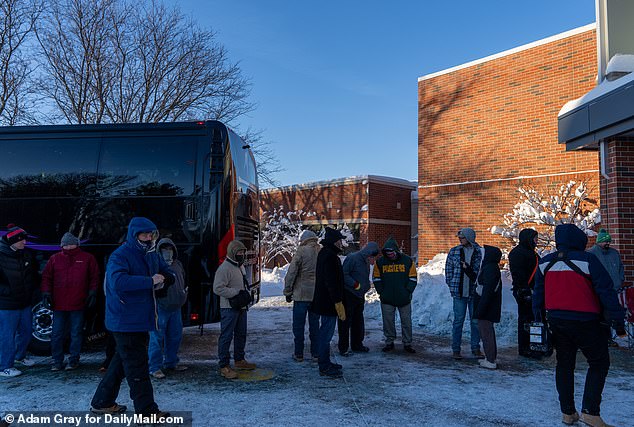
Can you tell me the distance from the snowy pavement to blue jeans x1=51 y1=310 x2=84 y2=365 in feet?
0.76

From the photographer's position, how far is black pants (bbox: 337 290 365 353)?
728 cm

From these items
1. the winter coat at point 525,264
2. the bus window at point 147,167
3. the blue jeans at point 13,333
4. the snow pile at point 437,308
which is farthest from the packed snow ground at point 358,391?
the bus window at point 147,167

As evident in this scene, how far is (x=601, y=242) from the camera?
7.64 m

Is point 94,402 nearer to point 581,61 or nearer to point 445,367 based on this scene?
point 445,367

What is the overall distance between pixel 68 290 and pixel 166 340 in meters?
1.51

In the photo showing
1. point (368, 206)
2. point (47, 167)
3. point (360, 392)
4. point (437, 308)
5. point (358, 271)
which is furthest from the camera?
point (368, 206)

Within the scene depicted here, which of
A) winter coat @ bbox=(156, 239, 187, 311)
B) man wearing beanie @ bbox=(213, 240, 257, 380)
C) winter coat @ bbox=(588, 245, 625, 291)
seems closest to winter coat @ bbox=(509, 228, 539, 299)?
winter coat @ bbox=(588, 245, 625, 291)

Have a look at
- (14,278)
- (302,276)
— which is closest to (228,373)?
(302,276)

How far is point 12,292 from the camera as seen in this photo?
20.0 ft

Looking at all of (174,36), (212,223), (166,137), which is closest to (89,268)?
(212,223)

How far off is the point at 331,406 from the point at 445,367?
235 centimetres

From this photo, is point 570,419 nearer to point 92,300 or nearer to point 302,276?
point 302,276

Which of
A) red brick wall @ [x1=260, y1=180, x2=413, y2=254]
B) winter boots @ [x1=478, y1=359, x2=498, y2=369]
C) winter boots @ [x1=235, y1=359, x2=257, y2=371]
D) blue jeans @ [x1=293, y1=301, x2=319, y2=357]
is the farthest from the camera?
red brick wall @ [x1=260, y1=180, x2=413, y2=254]

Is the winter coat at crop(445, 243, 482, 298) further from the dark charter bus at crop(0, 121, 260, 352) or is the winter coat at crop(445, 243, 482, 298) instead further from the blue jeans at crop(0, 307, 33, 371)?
the blue jeans at crop(0, 307, 33, 371)
